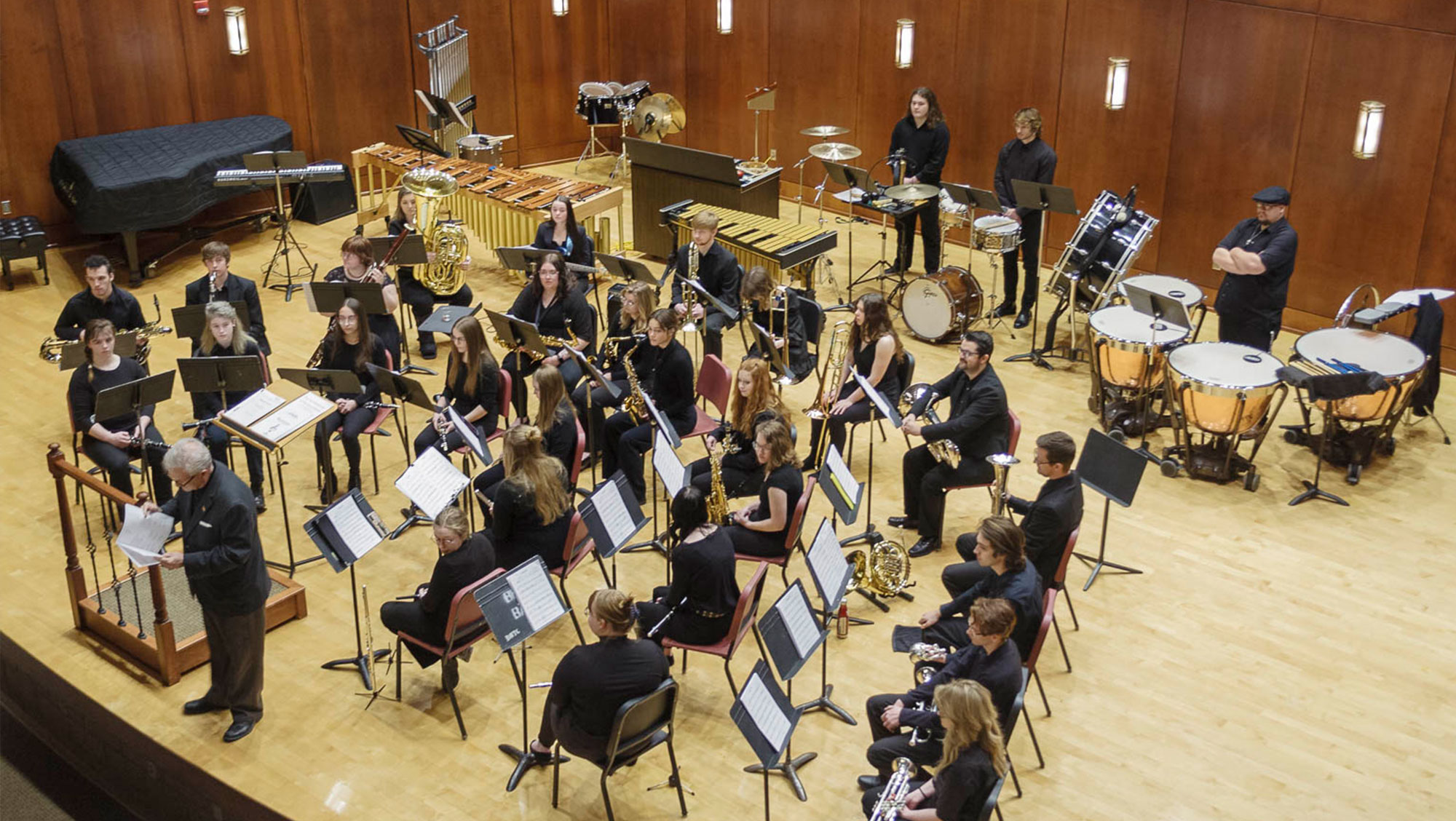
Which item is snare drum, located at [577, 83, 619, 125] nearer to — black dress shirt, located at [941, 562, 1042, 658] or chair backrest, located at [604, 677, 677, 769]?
black dress shirt, located at [941, 562, 1042, 658]

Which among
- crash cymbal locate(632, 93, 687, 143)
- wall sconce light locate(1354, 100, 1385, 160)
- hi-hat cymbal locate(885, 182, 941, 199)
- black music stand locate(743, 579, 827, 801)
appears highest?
wall sconce light locate(1354, 100, 1385, 160)

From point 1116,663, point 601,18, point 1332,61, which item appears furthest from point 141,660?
point 601,18

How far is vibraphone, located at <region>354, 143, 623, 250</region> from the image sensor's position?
37.6 ft

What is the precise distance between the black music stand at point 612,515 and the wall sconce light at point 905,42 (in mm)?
7606

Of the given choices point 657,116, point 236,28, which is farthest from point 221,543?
point 657,116

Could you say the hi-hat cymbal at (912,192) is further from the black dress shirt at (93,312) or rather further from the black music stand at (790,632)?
the black music stand at (790,632)

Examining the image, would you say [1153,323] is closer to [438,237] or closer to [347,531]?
[347,531]

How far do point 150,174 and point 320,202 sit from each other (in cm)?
228

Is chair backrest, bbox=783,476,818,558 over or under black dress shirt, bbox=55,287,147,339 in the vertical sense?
under

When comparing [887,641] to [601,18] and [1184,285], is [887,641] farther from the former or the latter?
[601,18]

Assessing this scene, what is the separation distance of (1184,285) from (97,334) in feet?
23.6

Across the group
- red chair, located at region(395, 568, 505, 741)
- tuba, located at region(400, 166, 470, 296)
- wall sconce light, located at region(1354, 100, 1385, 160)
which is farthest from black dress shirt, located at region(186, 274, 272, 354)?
wall sconce light, located at region(1354, 100, 1385, 160)

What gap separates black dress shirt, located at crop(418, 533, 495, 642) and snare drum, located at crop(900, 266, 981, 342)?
529cm

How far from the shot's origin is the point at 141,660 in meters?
6.84
